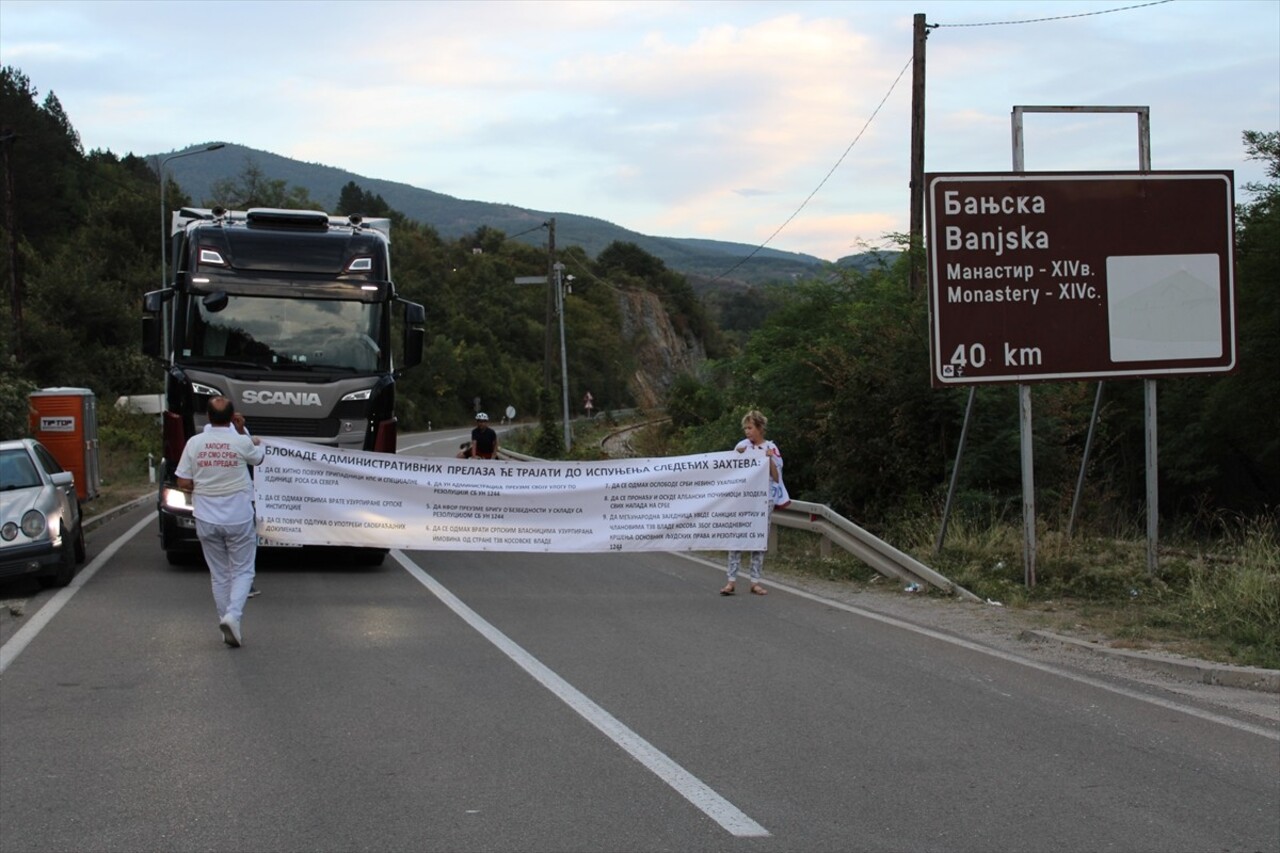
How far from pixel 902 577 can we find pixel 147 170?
11146cm

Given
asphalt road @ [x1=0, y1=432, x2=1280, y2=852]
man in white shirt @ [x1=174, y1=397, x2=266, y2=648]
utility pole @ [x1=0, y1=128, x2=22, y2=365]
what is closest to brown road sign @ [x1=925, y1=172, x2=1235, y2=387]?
asphalt road @ [x1=0, y1=432, x2=1280, y2=852]

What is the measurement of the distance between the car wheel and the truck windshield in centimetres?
224

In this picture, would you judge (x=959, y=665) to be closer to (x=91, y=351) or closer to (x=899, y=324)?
(x=899, y=324)

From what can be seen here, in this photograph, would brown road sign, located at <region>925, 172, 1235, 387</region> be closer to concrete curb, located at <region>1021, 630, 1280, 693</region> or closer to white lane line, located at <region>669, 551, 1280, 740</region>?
white lane line, located at <region>669, 551, 1280, 740</region>

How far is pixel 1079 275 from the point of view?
42.5 feet

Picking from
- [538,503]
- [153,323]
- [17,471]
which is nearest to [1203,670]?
[538,503]

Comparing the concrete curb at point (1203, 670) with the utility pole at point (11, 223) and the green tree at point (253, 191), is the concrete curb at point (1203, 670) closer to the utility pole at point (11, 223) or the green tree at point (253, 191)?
the utility pole at point (11, 223)

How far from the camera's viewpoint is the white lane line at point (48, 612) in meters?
9.38

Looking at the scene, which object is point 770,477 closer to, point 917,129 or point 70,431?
point 917,129

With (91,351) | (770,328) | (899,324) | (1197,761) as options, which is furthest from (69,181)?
(1197,761)

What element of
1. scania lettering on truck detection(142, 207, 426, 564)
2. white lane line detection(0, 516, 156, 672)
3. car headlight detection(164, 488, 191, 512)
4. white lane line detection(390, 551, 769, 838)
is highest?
scania lettering on truck detection(142, 207, 426, 564)

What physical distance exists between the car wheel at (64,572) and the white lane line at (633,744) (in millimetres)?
4483

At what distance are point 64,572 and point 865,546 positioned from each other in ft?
27.2

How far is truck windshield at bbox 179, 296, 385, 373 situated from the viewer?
13.4 metres
